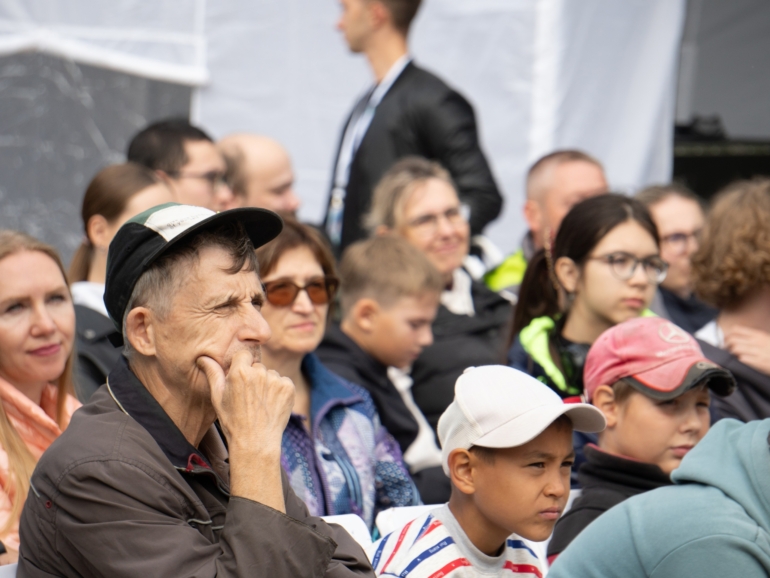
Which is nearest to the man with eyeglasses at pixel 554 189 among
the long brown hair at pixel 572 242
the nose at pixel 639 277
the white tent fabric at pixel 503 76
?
the long brown hair at pixel 572 242

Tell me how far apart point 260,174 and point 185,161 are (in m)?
0.54

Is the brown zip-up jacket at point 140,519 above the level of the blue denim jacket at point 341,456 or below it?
above

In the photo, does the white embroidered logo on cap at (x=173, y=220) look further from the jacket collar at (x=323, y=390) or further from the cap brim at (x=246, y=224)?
the jacket collar at (x=323, y=390)

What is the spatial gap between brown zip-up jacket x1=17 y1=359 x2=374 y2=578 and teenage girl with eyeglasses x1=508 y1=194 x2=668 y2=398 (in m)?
2.02

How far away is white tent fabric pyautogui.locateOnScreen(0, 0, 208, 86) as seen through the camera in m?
6.30

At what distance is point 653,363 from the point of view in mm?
3021

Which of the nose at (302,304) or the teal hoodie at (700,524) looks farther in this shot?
the nose at (302,304)

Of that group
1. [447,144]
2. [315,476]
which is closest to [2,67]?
[447,144]

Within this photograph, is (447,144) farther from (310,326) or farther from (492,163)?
(310,326)

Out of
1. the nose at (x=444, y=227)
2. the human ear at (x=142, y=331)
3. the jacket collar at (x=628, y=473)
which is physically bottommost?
the jacket collar at (x=628, y=473)

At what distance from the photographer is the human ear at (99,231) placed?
398 cm

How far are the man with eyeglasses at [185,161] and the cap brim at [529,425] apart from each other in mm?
2730

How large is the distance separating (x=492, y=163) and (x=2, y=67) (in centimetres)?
336

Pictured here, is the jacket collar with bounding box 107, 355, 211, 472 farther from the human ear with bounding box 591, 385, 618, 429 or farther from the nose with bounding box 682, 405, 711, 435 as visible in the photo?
the nose with bounding box 682, 405, 711, 435
